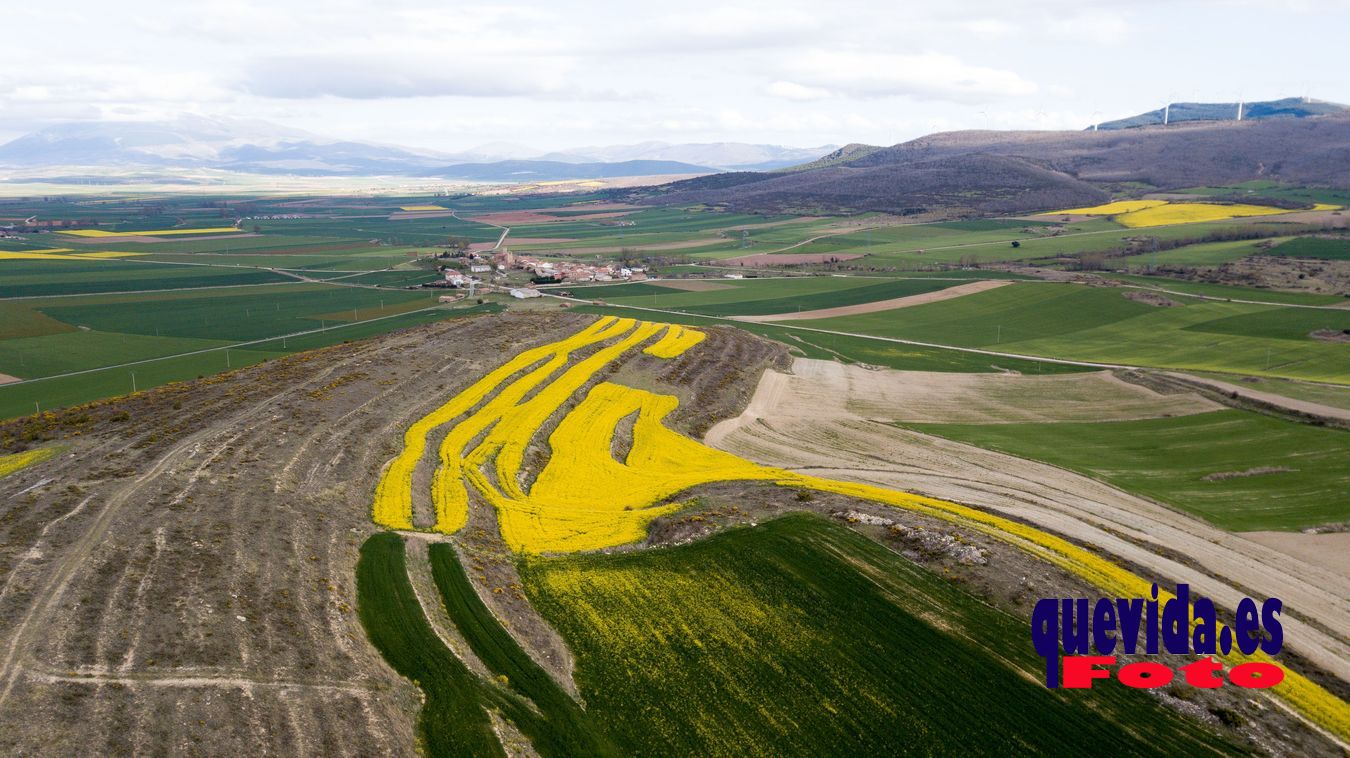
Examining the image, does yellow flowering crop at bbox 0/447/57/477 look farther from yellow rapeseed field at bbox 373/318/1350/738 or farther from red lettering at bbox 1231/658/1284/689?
red lettering at bbox 1231/658/1284/689

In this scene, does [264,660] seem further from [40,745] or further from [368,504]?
[368,504]

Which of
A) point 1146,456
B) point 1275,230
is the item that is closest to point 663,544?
point 1146,456

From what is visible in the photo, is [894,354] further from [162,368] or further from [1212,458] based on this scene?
[162,368]

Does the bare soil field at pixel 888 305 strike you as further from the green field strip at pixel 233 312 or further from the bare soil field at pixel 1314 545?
the bare soil field at pixel 1314 545

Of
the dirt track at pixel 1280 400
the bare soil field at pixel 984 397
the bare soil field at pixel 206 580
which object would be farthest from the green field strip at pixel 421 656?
the dirt track at pixel 1280 400

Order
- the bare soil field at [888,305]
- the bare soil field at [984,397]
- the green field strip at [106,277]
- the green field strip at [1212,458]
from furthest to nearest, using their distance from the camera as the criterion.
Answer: the green field strip at [106,277]
the bare soil field at [888,305]
the bare soil field at [984,397]
the green field strip at [1212,458]

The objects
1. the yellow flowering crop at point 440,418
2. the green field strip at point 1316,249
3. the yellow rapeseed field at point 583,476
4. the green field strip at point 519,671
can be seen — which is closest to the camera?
the green field strip at point 519,671

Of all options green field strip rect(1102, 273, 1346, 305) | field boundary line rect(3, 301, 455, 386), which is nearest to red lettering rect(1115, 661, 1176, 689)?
field boundary line rect(3, 301, 455, 386)
